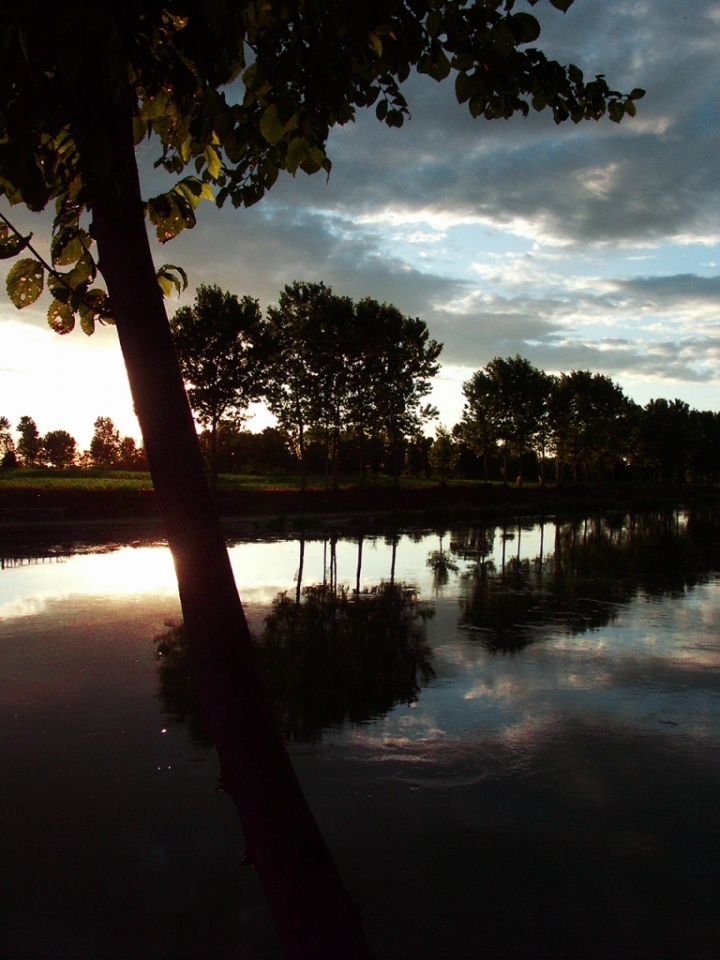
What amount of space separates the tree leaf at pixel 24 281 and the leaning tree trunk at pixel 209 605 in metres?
0.55

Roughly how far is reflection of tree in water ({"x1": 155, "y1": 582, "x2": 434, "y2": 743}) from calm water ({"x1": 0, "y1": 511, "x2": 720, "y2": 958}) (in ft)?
0.15

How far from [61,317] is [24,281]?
26 cm

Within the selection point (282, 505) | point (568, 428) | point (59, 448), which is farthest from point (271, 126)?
point (59, 448)

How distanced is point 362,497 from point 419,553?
860 inches

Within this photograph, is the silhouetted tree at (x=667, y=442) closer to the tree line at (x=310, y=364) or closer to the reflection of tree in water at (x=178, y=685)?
the tree line at (x=310, y=364)

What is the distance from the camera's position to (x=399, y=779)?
17.2 feet

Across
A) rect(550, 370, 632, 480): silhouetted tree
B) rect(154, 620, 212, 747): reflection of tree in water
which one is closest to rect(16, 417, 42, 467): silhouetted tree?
rect(550, 370, 632, 480): silhouetted tree

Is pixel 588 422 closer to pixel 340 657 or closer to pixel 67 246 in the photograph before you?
pixel 340 657

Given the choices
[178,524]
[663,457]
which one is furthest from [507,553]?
[663,457]

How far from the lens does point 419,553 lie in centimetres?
2103

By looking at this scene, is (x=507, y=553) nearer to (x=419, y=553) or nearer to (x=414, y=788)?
(x=419, y=553)

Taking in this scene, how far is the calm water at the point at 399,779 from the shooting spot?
3652 millimetres

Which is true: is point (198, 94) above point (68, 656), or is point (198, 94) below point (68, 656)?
above

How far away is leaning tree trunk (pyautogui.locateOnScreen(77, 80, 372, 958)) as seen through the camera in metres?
2.29
